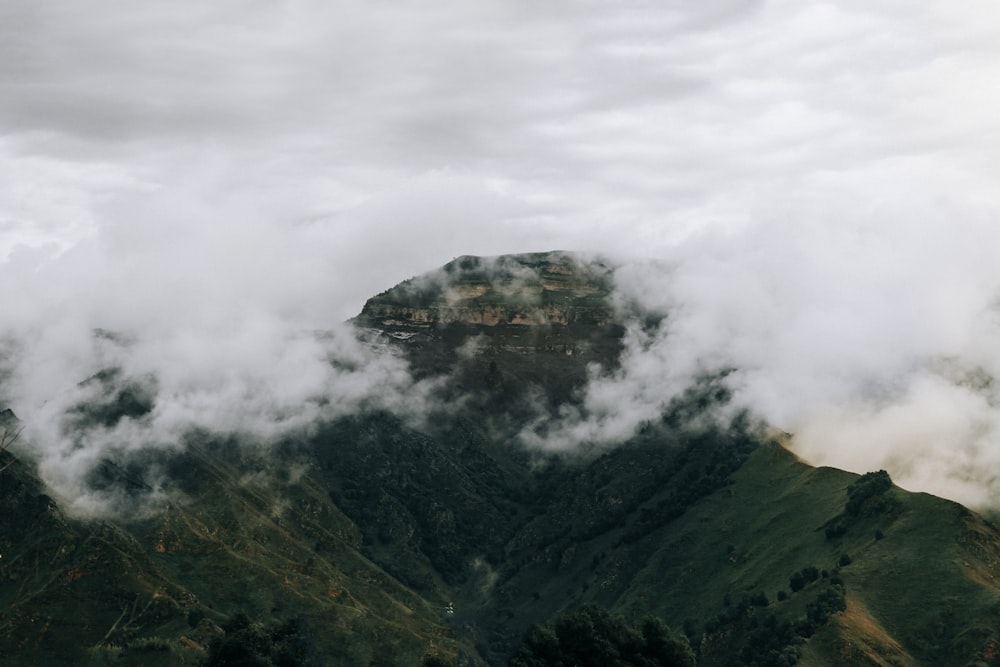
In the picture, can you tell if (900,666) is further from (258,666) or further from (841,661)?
(258,666)

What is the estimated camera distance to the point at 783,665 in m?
199

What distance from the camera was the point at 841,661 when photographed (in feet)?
652

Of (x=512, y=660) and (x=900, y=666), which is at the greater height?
(x=512, y=660)

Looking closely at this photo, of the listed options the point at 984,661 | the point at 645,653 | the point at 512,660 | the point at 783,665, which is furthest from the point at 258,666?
the point at 984,661

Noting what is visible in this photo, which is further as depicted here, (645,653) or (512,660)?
(645,653)

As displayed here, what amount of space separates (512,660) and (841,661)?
72897 millimetres

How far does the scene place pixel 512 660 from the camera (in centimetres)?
17600

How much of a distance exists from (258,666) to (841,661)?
121 metres

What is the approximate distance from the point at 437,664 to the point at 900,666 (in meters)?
96.0

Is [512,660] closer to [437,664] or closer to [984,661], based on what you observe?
[437,664]

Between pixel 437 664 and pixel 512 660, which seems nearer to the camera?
pixel 512 660

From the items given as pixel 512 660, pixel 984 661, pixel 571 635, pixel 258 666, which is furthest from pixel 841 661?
pixel 258 666

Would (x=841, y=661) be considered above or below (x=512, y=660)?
below

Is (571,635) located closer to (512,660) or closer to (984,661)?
(512,660)
